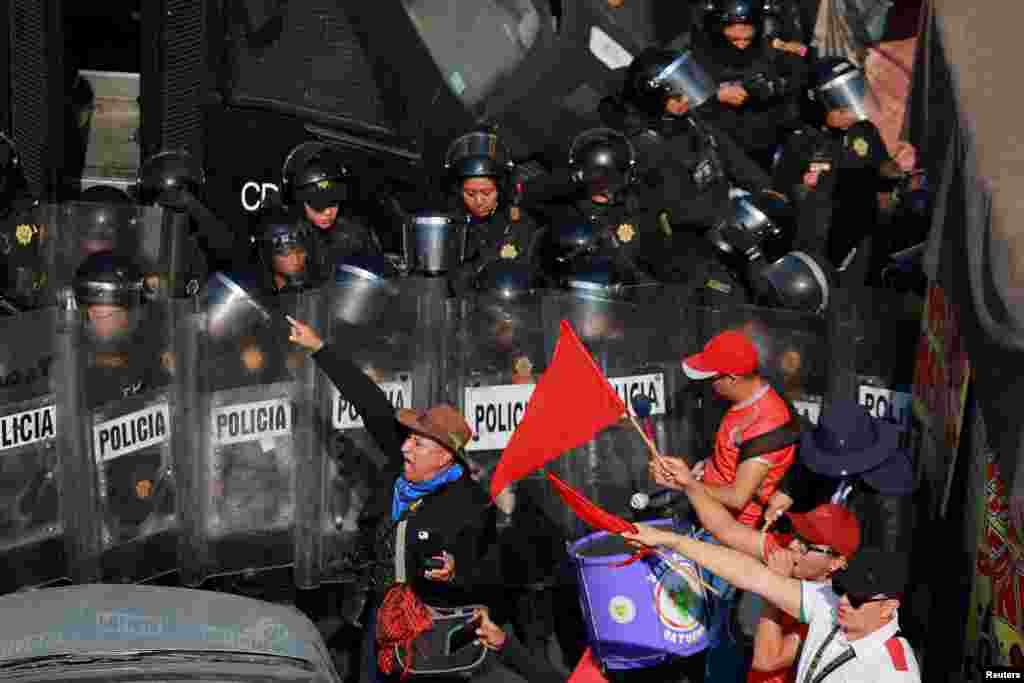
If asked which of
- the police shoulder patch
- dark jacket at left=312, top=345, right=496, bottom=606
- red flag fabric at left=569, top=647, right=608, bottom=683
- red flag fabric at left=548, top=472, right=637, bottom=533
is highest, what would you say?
red flag fabric at left=548, top=472, right=637, bottom=533

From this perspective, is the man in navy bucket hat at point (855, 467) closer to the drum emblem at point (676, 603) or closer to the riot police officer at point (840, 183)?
the drum emblem at point (676, 603)

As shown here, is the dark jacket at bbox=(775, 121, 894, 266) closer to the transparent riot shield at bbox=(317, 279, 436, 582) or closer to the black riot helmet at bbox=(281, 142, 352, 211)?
the black riot helmet at bbox=(281, 142, 352, 211)

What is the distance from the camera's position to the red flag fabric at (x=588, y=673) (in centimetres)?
826

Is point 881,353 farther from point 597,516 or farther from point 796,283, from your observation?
point 597,516

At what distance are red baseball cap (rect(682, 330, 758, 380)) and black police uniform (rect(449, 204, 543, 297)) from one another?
255cm

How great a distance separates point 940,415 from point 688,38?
6.52 m

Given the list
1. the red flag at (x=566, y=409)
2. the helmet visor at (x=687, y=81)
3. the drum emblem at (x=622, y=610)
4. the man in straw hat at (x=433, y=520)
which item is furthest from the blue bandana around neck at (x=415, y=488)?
the helmet visor at (x=687, y=81)

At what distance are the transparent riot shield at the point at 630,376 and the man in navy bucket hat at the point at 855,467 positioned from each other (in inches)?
46.7

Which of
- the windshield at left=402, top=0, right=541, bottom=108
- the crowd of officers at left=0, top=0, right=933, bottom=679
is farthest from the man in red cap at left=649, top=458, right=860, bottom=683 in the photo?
the windshield at left=402, top=0, right=541, bottom=108

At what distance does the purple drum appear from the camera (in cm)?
838

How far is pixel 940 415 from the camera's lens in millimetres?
8828

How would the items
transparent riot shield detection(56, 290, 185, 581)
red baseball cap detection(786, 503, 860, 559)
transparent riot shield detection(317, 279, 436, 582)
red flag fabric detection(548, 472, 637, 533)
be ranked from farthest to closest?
transparent riot shield detection(317, 279, 436, 582) → transparent riot shield detection(56, 290, 185, 581) → red baseball cap detection(786, 503, 860, 559) → red flag fabric detection(548, 472, 637, 533)

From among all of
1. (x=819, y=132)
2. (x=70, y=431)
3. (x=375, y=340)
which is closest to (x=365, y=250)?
(x=375, y=340)

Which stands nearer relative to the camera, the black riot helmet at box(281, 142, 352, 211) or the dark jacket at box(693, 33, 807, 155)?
the black riot helmet at box(281, 142, 352, 211)
